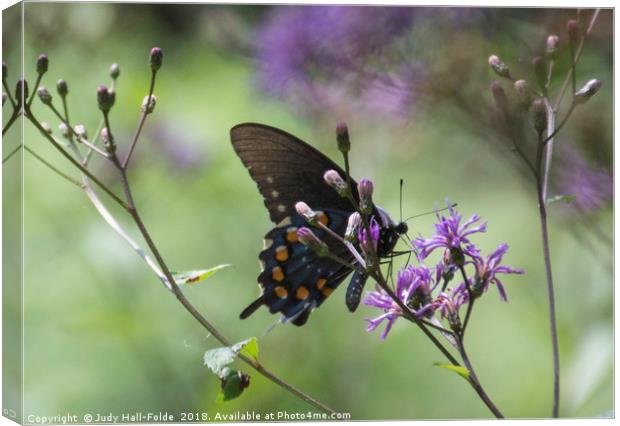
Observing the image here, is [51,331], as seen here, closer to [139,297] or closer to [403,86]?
[139,297]

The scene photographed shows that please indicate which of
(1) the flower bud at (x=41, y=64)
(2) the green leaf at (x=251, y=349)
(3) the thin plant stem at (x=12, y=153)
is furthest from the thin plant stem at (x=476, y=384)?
(3) the thin plant stem at (x=12, y=153)

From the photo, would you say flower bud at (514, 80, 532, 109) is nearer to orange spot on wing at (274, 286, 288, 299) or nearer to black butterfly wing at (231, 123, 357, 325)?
black butterfly wing at (231, 123, 357, 325)

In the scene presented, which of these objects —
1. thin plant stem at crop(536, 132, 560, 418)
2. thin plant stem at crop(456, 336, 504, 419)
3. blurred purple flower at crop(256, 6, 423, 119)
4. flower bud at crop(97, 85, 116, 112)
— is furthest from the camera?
blurred purple flower at crop(256, 6, 423, 119)

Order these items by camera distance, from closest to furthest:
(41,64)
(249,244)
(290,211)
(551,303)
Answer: (551,303) < (41,64) < (290,211) < (249,244)

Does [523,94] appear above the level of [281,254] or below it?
above

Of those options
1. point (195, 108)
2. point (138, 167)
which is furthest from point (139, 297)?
point (195, 108)

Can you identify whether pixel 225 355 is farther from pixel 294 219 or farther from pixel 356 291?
pixel 294 219

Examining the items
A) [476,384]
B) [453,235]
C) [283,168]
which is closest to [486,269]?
[453,235]

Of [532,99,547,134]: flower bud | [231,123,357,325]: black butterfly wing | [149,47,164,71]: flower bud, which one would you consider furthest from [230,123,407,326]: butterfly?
[532,99,547,134]: flower bud
